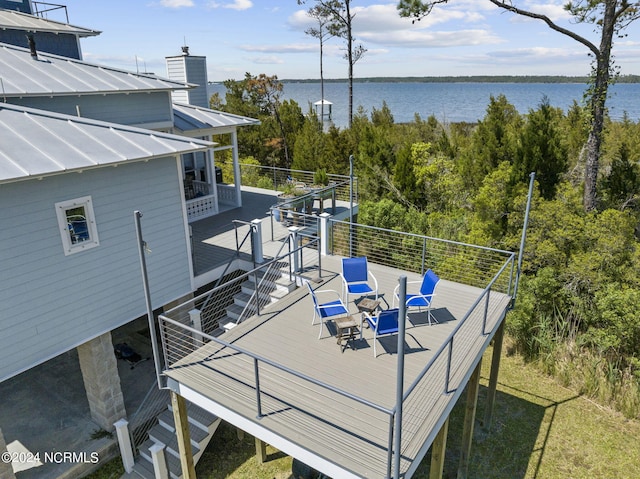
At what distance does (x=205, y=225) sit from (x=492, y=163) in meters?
10.5

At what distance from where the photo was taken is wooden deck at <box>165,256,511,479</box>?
216 inches

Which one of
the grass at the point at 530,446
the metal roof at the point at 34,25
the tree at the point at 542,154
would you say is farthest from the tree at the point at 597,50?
the metal roof at the point at 34,25

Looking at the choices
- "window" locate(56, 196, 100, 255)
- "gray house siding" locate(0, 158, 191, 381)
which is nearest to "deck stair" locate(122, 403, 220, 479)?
"gray house siding" locate(0, 158, 191, 381)

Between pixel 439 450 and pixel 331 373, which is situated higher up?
pixel 331 373

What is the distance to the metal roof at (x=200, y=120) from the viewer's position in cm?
1336

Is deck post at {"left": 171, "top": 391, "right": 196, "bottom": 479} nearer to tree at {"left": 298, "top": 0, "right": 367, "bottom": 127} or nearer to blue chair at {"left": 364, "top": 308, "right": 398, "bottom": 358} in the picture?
blue chair at {"left": 364, "top": 308, "right": 398, "bottom": 358}

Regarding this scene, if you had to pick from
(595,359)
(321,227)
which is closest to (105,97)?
(321,227)

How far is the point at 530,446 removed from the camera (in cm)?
949

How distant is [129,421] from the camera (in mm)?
9500

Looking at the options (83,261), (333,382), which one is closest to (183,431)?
(333,382)

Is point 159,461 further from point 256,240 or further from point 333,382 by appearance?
point 256,240

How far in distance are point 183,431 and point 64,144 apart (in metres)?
5.30

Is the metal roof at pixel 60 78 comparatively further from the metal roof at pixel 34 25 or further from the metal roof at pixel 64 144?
the metal roof at pixel 34 25

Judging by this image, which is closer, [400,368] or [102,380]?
[400,368]
